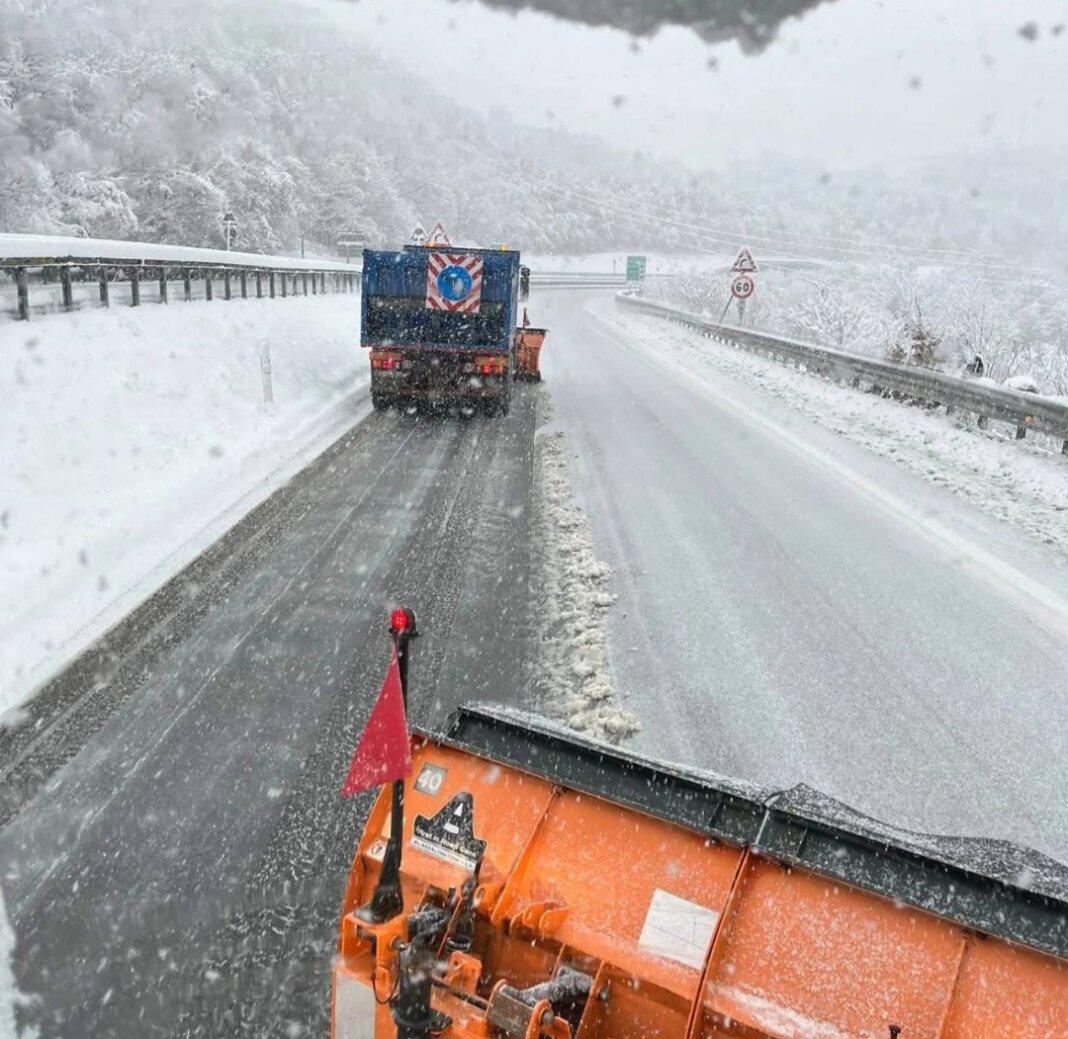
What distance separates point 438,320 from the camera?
558 inches

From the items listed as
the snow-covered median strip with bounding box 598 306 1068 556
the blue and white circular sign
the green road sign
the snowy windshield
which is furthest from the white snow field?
the green road sign

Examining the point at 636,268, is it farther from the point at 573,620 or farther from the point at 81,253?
the point at 573,620

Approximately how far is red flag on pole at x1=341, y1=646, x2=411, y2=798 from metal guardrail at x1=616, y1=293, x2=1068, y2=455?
1126cm

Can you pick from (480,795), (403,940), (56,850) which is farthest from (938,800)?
(56,850)

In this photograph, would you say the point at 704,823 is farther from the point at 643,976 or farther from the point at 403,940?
the point at 403,940

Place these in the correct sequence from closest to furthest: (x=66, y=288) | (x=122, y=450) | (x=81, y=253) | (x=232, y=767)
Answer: (x=232, y=767) → (x=122, y=450) → (x=66, y=288) → (x=81, y=253)

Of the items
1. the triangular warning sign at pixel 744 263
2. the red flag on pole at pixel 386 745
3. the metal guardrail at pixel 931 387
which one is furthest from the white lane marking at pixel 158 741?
the triangular warning sign at pixel 744 263

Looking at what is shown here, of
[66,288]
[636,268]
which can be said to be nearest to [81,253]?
[66,288]

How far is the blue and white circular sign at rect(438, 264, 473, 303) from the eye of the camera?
46.1 ft

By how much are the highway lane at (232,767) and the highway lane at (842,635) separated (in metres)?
1.05

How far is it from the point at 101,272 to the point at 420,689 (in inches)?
476

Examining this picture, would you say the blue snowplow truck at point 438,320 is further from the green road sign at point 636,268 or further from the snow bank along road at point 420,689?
the green road sign at point 636,268

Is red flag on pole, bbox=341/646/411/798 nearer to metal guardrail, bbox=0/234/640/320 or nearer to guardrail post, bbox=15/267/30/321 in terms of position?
metal guardrail, bbox=0/234/640/320

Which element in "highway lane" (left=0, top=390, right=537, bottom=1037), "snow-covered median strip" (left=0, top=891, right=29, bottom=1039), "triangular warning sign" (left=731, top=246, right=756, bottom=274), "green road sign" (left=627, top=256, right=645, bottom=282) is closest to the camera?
"snow-covered median strip" (left=0, top=891, right=29, bottom=1039)
